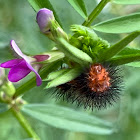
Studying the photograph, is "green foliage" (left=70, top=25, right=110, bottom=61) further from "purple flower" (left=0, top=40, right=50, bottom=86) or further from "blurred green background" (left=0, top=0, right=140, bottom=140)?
"blurred green background" (left=0, top=0, right=140, bottom=140)

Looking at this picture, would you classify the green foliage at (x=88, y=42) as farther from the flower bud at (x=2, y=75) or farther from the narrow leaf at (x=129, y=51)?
the flower bud at (x=2, y=75)

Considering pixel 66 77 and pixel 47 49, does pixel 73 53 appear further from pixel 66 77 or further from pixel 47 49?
pixel 47 49

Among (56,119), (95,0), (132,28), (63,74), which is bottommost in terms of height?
(56,119)

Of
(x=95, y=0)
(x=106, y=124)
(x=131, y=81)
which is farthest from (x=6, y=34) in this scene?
(x=131, y=81)

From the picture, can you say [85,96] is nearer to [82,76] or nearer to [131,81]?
[82,76]

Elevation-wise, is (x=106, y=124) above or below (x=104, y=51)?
below

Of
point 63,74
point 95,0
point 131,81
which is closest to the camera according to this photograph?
point 63,74
